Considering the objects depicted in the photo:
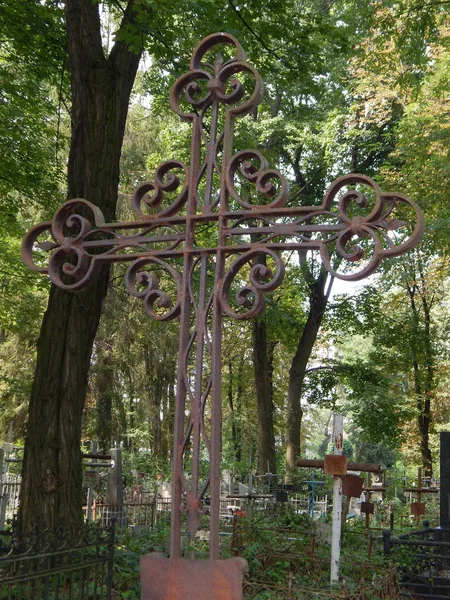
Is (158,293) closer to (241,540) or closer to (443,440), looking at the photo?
(241,540)

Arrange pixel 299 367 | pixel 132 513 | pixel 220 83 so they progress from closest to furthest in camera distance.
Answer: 1. pixel 220 83
2. pixel 132 513
3. pixel 299 367

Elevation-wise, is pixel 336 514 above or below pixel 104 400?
below

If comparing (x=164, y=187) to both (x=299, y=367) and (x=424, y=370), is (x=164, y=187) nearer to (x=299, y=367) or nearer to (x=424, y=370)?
→ (x=299, y=367)

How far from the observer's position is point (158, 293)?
3898mm

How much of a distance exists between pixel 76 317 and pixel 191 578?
176 inches

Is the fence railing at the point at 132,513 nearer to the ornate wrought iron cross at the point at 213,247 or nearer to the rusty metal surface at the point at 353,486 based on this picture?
the rusty metal surface at the point at 353,486

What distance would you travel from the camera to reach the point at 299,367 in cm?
2270

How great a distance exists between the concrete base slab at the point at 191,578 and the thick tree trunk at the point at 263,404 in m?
18.1

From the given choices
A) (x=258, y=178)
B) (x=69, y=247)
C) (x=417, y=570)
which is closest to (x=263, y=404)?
(x=417, y=570)

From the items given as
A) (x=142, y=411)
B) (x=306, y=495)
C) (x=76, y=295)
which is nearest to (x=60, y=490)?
(x=76, y=295)

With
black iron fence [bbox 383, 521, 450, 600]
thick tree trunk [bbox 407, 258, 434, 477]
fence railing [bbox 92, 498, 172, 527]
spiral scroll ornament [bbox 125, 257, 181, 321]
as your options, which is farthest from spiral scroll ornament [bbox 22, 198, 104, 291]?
thick tree trunk [bbox 407, 258, 434, 477]

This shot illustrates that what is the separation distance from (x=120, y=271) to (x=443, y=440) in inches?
375

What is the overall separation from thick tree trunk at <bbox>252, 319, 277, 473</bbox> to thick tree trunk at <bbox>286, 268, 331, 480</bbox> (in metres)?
0.69

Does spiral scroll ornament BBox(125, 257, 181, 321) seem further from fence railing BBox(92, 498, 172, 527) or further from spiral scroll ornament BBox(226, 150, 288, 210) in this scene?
fence railing BBox(92, 498, 172, 527)
